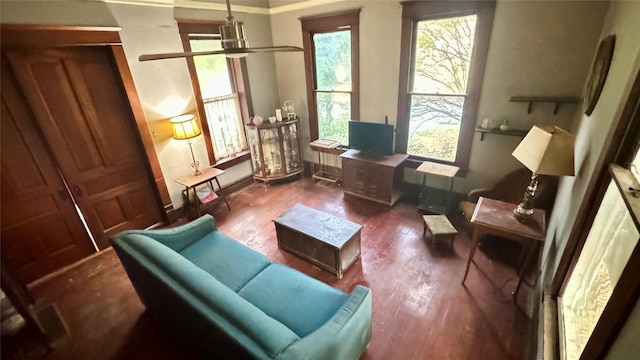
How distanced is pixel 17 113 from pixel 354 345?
134 inches

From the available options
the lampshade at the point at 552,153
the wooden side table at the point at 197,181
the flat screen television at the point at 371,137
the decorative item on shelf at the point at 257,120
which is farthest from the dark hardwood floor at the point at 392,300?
the decorative item on shelf at the point at 257,120

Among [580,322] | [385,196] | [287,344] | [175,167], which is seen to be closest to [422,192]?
[385,196]

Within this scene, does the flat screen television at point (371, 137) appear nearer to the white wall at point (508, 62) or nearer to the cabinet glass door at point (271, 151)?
the white wall at point (508, 62)

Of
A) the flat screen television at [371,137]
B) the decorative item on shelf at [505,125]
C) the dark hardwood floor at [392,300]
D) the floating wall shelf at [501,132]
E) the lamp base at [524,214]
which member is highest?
the decorative item on shelf at [505,125]

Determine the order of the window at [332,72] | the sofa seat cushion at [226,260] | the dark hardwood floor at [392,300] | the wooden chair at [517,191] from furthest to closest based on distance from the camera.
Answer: the window at [332,72], the wooden chair at [517,191], the sofa seat cushion at [226,260], the dark hardwood floor at [392,300]

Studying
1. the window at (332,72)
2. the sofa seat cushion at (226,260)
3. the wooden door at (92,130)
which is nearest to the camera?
the sofa seat cushion at (226,260)

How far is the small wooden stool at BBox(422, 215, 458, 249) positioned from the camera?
291cm

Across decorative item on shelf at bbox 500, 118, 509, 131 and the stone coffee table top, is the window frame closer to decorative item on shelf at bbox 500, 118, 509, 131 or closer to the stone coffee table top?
the stone coffee table top

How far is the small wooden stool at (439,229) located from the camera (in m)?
2.91

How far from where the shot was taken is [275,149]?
14.5 feet

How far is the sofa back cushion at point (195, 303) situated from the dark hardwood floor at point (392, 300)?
0.59 m

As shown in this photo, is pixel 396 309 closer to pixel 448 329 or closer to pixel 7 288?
pixel 448 329

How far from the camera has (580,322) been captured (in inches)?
53.7

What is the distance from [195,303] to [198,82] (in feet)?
10.1
